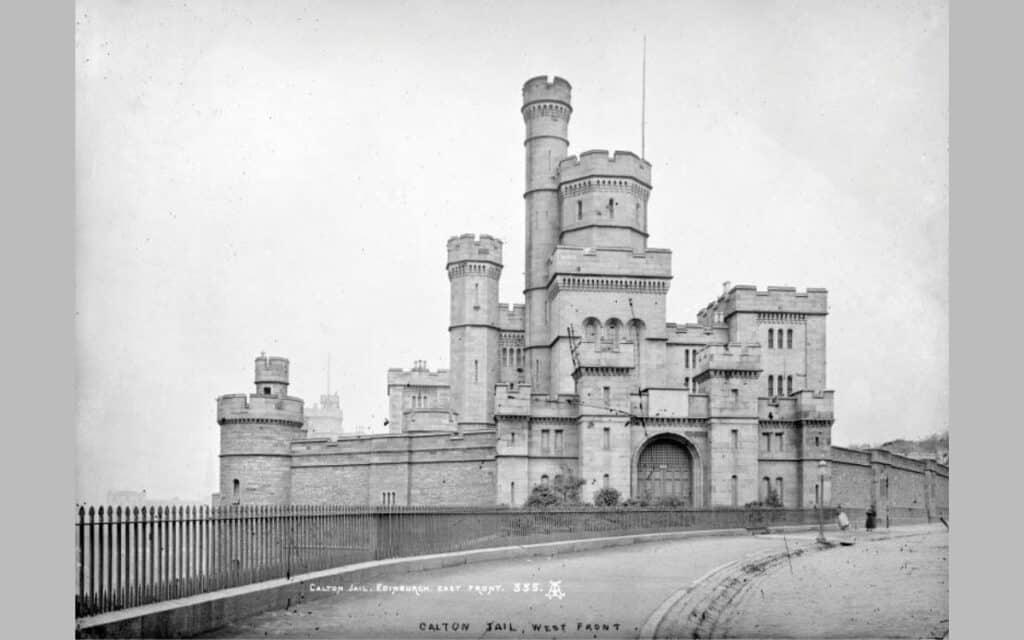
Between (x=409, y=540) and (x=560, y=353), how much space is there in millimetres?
28024

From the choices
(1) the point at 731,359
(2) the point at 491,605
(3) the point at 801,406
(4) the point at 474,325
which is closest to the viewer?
(2) the point at 491,605

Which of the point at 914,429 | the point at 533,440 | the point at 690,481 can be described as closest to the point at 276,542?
the point at 914,429

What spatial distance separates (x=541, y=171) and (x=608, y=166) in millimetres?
4808

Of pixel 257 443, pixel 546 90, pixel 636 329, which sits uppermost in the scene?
pixel 546 90

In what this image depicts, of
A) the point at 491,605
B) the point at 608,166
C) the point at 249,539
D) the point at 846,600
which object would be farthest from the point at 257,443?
the point at 846,600

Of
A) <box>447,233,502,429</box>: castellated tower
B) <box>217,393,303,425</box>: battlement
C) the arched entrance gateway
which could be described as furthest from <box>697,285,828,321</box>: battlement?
<box>217,393,303,425</box>: battlement

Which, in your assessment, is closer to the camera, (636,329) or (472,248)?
(636,329)

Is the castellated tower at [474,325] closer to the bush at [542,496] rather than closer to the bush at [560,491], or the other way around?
the bush at [560,491]

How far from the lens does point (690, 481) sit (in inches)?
1510

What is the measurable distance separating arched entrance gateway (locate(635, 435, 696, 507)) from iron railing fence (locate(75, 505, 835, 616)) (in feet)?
45.6

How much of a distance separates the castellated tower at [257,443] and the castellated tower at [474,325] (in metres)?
10.1

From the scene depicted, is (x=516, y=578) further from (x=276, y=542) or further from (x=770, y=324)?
(x=770, y=324)

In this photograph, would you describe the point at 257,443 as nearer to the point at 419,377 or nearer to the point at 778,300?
the point at 419,377

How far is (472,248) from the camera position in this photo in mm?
53719
